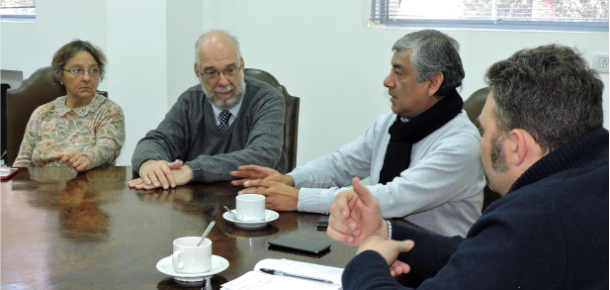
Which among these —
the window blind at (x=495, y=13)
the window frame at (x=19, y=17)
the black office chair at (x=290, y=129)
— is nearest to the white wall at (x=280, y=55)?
the window blind at (x=495, y=13)

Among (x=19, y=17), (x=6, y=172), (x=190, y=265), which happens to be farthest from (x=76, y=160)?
(x=19, y=17)

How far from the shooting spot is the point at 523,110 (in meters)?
0.96

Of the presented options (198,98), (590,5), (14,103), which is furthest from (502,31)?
(14,103)

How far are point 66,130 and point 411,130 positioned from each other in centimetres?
170

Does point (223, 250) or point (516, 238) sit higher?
point (516, 238)

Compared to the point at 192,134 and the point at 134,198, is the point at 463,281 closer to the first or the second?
the point at 134,198

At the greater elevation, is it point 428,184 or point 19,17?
point 19,17

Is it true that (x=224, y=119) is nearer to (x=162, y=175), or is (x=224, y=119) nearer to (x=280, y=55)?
(x=162, y=175)

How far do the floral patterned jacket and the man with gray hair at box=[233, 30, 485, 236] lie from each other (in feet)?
3.27

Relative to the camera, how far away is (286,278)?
3.53ft

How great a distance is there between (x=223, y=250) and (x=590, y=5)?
252cm

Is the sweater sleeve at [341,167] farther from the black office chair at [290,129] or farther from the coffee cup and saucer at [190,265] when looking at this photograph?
the coffee cup and saucer at [190,265]

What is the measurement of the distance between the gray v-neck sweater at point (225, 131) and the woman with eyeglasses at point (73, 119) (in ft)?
1.06

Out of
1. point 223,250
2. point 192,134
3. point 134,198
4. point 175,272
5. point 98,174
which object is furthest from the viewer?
point 192,134
